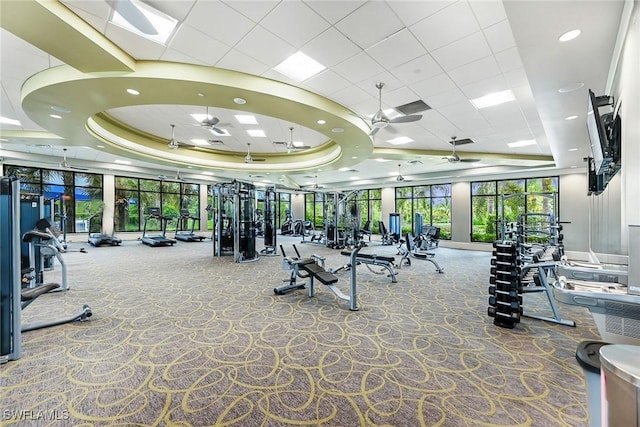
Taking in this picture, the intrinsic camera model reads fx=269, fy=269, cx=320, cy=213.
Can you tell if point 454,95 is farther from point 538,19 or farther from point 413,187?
point 413,187

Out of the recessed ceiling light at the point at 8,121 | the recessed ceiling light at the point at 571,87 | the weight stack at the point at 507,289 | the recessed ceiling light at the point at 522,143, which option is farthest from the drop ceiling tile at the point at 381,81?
the recessed ceiling light at the point at 8,121

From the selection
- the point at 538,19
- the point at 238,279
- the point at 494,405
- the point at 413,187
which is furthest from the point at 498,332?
the point at 413,187

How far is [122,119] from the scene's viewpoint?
279 inches

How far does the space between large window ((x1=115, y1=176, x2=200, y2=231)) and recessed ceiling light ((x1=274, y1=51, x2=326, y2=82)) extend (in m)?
10.4

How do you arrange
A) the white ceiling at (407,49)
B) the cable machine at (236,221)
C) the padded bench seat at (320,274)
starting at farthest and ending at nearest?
the cable machine at (236,221)
the padded bench seat at (320,274)
the white ceiling at (407,49)

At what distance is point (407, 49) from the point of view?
11.4 ft

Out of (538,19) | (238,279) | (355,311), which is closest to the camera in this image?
(538,19)

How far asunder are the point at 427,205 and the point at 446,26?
1123 cm

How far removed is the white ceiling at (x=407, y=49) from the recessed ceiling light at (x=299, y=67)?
0.38ft

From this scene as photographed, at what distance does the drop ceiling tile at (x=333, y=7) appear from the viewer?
2.76m

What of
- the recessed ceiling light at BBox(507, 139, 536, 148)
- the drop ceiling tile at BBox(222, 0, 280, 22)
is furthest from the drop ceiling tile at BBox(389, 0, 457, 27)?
the recessed ceiling light at BBox(507, 139, 536, 148)

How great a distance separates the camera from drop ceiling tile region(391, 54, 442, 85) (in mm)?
3709

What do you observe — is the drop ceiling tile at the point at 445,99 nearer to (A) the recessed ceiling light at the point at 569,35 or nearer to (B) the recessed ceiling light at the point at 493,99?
(B) the recessed ceiling light at the point at 493,99

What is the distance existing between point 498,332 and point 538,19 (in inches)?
127
